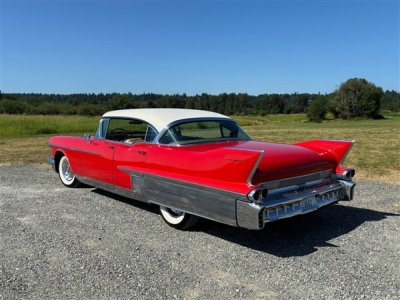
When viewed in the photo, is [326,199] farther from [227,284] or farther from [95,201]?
[95,201]

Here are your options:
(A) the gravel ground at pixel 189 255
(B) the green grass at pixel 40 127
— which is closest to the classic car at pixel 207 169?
(A) the gravel ground at pixel 189 255

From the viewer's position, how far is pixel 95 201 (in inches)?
220

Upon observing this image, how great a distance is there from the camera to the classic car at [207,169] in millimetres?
Answer: 3461

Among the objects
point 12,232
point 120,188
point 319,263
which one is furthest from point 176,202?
point 12,232

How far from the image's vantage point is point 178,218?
14.0ft

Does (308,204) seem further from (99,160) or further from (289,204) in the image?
(99,160)

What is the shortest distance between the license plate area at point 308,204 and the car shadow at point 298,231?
39cm

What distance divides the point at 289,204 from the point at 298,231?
84 centimetres

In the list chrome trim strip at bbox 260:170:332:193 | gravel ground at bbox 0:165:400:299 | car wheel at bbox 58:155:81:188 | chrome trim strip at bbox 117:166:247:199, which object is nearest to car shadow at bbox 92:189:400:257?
gravel ground at bbox 0:165:400:299

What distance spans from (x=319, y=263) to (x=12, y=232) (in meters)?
3.43

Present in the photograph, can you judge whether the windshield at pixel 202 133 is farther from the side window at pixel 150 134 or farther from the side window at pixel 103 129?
the side window at pixel 103 129

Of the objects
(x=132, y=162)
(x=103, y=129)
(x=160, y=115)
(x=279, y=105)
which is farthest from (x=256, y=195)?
(x=279, y=105)

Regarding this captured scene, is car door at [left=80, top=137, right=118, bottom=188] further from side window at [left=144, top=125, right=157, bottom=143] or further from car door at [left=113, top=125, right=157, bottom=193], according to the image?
side window at [left=144, top=125, right=157, bottom=143]

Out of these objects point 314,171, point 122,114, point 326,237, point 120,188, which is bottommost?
point 326,237
